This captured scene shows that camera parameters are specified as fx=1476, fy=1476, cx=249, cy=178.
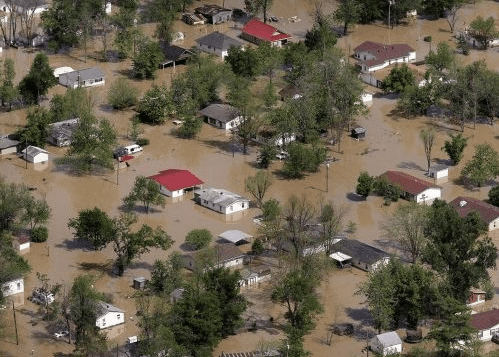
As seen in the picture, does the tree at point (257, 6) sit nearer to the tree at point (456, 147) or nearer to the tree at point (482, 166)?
the tree at point (456, 147)

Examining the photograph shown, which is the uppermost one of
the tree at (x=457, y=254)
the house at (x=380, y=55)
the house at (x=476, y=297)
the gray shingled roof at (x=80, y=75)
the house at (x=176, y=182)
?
the tree at (x=457, y=254)

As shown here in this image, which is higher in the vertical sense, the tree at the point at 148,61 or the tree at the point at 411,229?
the tree at the point at 411,229

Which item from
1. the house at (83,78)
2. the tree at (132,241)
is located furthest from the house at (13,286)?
the house at (83,78)

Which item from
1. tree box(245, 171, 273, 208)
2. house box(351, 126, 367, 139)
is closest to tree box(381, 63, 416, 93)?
house box(351, 126, 367, 139)

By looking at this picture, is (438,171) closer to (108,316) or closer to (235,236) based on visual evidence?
(235,236)

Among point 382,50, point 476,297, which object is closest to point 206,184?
point 476,297

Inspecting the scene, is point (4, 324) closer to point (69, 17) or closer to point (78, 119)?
point (78, 119)
